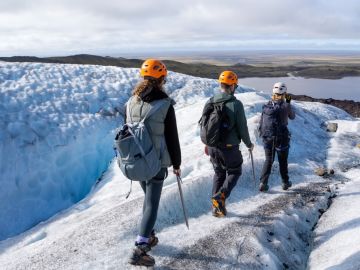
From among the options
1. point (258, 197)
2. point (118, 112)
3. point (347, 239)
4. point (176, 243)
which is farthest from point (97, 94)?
point (347, 239)

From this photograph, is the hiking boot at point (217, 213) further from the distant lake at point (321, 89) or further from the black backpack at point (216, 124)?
the distant lake at point (321, 89)

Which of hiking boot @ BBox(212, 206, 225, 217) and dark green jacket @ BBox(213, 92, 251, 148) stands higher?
dark green jacket @ BBox(213, 92, 251, 148)

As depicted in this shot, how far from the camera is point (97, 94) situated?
47.2 ft

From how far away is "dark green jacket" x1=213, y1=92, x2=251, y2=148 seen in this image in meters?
6.22

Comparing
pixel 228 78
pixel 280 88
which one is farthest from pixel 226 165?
pixel 280 88

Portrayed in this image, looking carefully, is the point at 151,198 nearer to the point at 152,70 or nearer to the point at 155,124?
the point at 155,124

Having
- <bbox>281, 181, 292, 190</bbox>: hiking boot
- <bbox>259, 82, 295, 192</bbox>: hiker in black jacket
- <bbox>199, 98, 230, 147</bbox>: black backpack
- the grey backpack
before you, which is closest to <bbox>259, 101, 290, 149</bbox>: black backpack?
<bbox>259, 82, 295, 192</bbox>: hiker in black jacket

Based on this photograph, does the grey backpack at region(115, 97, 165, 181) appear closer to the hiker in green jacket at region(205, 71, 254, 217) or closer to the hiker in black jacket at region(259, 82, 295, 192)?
the hiker in green jacket at region(205, 71, 254, 217)

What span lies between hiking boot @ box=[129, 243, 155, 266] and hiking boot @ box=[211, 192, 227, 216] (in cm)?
202

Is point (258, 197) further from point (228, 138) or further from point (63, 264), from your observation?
point (63, 264)

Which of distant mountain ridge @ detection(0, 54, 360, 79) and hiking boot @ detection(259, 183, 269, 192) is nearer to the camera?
hiking boot @ detection(259, 183, 269, 192)

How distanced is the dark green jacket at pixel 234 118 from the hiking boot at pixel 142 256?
2342mm

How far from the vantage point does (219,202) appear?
6742mm

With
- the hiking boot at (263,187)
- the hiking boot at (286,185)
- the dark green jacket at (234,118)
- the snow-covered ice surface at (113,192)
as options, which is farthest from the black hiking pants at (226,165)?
the hiking boot at (286,185)
